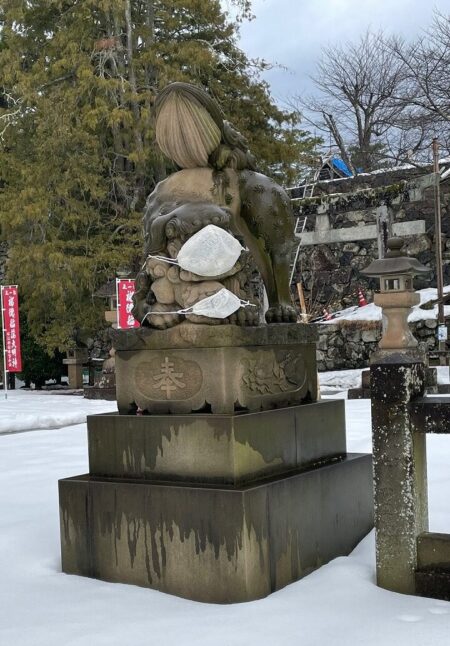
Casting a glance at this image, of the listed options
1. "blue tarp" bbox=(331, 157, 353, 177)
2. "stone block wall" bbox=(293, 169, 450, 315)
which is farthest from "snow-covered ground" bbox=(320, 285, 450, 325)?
"blue tarp" bbox=(331, 157, 353, 177)

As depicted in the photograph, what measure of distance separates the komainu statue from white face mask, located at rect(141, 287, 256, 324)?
22 mm

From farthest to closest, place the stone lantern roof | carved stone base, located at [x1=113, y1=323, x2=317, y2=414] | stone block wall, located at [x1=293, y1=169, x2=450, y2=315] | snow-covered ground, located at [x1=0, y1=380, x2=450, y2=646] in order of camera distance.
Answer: stone block wall, located at [x1=293, y1=169, x2=450, y2=315]
the stone lantern roof
carved stone base, located at [x1=113, y1=323, x2=317, y2=414]
snow-covered ground, located at [x1=0, y1=380, x2=450, y2=646]

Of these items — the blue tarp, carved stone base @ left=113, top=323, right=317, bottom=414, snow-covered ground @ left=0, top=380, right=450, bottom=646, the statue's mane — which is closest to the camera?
snow-covered ground @ left=0, top=380, right=450, bottom=646

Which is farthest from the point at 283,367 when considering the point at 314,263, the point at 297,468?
the point at 314,263

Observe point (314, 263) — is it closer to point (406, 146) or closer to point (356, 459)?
point (406, 146)

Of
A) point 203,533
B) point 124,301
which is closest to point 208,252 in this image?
point 203,533

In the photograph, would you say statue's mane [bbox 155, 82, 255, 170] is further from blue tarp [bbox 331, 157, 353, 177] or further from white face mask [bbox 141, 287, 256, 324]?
blue tarp [bbox 331, 157, 353, 177]

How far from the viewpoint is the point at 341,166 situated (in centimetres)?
2330

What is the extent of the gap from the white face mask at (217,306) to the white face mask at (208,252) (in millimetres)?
112

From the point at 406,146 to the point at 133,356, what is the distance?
2011 centimetres

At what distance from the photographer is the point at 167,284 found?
300 cm

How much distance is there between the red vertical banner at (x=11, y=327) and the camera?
13945 millimetres

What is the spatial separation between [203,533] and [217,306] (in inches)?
36.1

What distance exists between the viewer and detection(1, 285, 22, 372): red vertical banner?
13945 mm
